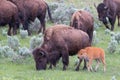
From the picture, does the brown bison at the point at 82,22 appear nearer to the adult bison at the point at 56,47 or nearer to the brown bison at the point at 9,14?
the adult bison at the point at 56,47

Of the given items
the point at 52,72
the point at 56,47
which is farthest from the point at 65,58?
the point at 52,72

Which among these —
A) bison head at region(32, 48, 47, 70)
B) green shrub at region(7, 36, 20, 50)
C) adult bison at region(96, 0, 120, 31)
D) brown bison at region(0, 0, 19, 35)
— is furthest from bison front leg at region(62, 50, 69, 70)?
adult bison at region(96, 0, 120, 31)

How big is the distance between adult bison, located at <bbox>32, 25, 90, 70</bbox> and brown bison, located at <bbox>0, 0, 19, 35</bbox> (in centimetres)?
461

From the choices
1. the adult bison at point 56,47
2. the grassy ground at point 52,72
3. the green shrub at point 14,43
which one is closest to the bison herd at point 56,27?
the adult bison at point 56,47

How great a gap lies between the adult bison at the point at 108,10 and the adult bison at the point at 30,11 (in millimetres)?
2862

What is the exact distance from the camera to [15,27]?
1912 centimetres

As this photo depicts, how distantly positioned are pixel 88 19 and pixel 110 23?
6.33 metres

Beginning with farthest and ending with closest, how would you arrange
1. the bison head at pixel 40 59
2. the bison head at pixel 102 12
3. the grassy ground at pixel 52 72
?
the bison head at pixel 102 12 < the bison head at pixel 40 59 < the grassy ground at pixel 52 72

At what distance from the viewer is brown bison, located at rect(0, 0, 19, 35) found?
60.1 feet

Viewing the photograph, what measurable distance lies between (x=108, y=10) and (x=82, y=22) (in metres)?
6.06

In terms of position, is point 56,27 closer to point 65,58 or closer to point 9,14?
point 65,58

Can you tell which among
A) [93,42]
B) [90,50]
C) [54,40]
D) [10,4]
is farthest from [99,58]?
[10,4]

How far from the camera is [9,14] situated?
18.5m

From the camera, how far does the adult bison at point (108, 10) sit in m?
21.9
